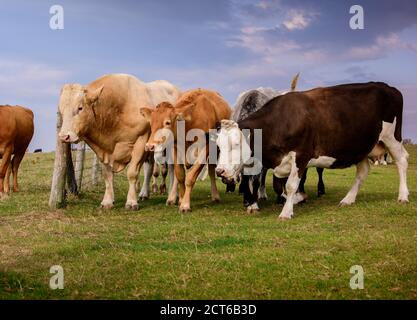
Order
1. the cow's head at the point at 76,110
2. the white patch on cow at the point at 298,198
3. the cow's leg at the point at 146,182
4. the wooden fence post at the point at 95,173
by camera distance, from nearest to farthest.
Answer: the cow's head at the point at 76,110
the white patch on cow at the point at 298,198
the cow's leg at the point at 146,182
the wooden fence post at the point at 95,173

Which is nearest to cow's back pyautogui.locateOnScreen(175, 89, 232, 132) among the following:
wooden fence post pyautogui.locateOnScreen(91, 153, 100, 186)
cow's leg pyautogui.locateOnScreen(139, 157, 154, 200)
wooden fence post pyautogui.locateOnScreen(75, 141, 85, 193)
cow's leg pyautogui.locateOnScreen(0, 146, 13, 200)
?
cow's leg pyautogui.locateOnScreen(139, 157, 154, 200)

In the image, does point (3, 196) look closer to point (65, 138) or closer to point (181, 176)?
point (65, 138)

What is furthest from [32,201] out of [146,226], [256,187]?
[256,187]

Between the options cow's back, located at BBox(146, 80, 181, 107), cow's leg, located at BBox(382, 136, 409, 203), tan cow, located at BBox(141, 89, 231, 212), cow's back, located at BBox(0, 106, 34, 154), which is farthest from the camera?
cow's back, located at BBox(0, 106, 34, 154)

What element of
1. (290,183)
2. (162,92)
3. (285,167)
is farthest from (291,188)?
(162,92)

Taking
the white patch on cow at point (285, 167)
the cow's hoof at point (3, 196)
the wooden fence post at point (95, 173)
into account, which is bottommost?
the cow's hoof at point (3, 196)

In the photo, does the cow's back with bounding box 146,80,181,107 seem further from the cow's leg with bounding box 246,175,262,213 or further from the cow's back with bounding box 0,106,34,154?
the cow's back with bounding box 0,106,34,154

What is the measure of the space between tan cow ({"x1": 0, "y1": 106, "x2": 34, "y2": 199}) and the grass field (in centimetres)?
288

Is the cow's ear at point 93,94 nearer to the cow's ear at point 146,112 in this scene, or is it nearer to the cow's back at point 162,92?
the cow's ear at point 146,112

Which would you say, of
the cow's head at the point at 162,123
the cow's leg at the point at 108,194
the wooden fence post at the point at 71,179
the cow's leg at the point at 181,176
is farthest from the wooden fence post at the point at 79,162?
the cow's head at the point at 162,123

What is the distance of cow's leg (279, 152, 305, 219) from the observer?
9.52 m

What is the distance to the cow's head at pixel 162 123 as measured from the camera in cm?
974

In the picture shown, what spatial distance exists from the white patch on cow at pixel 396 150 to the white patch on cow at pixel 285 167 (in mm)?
2413
